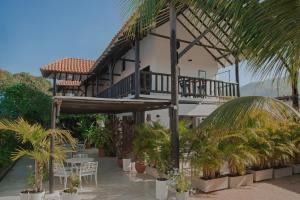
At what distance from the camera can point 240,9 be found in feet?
8.15

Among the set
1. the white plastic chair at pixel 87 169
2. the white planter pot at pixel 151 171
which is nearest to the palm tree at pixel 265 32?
the white plastic chair at pixel 87 169

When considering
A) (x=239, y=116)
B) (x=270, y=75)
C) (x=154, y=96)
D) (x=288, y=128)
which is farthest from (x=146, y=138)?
(x=270, y=75)

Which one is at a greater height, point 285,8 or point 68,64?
point 68,64

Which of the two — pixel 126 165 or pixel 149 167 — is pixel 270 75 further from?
pixel 126 165

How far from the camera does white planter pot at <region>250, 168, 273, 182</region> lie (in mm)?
9141

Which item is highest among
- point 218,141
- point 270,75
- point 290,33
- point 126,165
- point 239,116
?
point 290,33

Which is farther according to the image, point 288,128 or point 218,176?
point 288,128

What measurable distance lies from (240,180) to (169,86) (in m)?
7.07

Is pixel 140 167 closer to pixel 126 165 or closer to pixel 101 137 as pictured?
pixel 126 165

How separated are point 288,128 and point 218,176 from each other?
13.5 feet

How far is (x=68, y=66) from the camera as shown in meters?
21.2

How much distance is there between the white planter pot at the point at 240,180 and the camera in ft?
27.5

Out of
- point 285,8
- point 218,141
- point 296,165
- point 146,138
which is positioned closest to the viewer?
point 285,8

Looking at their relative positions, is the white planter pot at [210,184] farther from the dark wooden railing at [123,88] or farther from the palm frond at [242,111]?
the dark wooden railing at [123,88]
